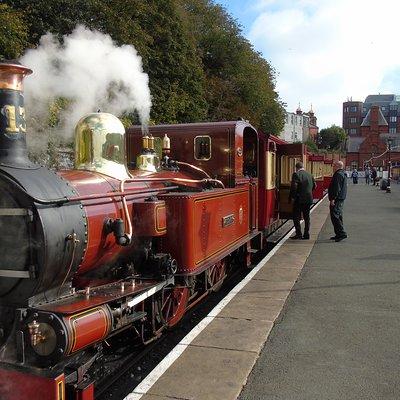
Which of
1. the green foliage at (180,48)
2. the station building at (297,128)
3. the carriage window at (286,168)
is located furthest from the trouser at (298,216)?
the station building at (297,128)

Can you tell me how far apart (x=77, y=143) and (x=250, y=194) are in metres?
3.62

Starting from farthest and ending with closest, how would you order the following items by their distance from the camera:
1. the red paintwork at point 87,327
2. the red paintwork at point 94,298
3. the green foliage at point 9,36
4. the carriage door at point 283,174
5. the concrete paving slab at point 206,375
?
1. the green foliage at point 9,36
2. the carriage door at point 283,174
3. the concrete paving slab at point 206,375
4. the red paintwork at point 94,298
5. the red paintwork at point 87,327

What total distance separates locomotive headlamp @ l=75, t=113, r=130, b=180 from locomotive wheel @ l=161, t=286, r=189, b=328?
1.35 meters

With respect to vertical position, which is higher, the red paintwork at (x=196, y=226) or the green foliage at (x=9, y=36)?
the green foliage at (x=9, y=36)

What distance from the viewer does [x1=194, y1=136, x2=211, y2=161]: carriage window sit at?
6.45 m

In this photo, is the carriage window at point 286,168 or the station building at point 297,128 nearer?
the carriage window at point 286,168

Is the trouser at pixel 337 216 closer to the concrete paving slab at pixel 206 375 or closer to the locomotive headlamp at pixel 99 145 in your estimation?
the concrete paving slab at pixel 206 375

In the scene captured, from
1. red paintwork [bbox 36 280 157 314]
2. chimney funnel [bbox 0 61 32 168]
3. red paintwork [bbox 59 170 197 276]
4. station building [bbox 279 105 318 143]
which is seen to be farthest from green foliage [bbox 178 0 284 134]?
station building [bbox 279 105 318 143]

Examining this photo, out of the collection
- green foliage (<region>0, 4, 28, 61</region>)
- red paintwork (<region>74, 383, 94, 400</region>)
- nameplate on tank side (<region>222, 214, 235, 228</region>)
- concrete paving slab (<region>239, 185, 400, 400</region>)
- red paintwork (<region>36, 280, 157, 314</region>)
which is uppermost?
green foliage (<region>0, 4, 28, 61</region>)

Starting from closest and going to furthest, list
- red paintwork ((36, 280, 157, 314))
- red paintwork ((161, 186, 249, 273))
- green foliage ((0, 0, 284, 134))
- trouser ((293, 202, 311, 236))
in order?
red paintwork ((36, 280, 157, 314)) < red paintwork ((161, 186, 249, 273)) < trouser ((293, 202, 311, 236)) < green foliage ((0, 0, 284, 134))

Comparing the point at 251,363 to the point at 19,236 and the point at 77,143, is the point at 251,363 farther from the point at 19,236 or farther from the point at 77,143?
the point at 77,143

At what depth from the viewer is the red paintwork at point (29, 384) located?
2766 millimetres

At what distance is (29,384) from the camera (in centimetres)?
282

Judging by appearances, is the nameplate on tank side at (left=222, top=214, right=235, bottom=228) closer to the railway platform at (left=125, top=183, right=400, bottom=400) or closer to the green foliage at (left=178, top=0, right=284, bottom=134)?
the railway platform at (left=125, top=183, right=400, bottom=400)
